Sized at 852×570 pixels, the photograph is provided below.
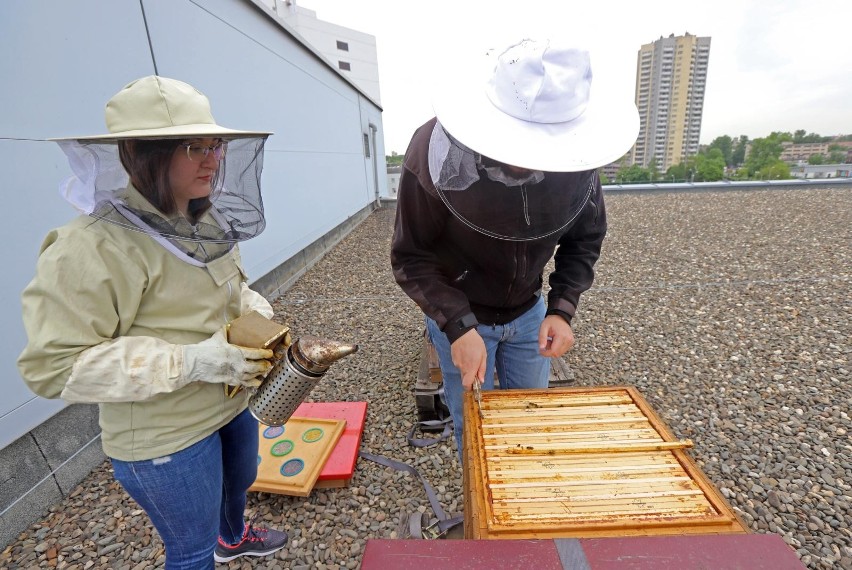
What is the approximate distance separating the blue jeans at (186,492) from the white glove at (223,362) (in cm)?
26

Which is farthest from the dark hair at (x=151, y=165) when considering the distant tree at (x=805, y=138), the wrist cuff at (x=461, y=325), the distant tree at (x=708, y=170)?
the distant tree at (x=805, y=138)

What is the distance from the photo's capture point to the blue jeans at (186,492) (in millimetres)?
1313

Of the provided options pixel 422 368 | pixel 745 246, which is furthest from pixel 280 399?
pixel 745 246

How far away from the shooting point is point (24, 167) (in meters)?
2.35

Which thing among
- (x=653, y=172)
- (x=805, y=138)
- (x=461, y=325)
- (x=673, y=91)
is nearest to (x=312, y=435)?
(x=461, y=325)

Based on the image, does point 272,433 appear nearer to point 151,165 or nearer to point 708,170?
point 151,165

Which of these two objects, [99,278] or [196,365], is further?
[196,365]

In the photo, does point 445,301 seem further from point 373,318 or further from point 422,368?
point 373,318

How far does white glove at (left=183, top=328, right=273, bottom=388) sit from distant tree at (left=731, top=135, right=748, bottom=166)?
73.8m

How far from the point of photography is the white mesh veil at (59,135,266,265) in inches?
45.2

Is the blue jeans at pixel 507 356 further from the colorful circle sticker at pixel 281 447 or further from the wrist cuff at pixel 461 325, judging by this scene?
the colorful circle sticker at pixel 281 447

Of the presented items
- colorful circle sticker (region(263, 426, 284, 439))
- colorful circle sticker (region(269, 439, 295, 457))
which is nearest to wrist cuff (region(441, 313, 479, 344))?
colorful circle sticker (region(269, 439, 295, 457))

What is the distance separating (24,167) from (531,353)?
2.81 meters

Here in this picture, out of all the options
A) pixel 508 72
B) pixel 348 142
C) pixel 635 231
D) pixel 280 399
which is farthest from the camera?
pixel 348 142
